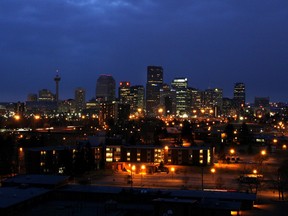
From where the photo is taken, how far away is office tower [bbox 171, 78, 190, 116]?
12812 cm

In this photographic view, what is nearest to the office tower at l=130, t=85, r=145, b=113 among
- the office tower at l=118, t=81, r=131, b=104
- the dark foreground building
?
the office tower at l=118, t=81, r=131, b=104

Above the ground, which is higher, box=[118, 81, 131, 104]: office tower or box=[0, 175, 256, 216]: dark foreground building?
box=[118, 81, 131, 104]: office tower

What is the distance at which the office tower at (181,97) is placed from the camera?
128 metres

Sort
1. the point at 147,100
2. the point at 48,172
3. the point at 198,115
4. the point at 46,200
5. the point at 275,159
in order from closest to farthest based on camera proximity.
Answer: the point at 46,200
the point at 48,172
the point at 275,159
the point at 198,115
the point at 147,100

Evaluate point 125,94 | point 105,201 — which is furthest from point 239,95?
point 105,201

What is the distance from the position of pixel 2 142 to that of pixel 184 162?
14.3 metres

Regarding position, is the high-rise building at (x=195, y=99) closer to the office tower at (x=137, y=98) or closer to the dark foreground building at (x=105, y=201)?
the office tower at (x=137, y=98)

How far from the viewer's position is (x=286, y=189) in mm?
21469

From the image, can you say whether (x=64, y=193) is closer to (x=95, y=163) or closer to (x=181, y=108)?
(x=95, y=163)

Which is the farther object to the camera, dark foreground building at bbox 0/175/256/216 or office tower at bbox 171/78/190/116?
office tower at bbox 171/78/190/116

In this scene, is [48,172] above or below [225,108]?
below

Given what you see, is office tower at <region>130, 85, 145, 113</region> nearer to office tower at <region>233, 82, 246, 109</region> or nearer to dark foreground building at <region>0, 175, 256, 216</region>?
office tower at <region>233, 82, 246, 109</region>

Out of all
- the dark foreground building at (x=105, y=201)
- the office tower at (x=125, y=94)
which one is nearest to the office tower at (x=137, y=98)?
the office tower at (x=125, y=94)

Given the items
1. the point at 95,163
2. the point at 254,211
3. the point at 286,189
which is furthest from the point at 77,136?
the point at 254,211
